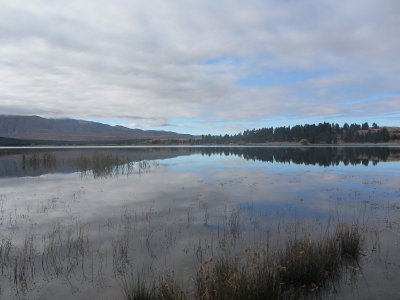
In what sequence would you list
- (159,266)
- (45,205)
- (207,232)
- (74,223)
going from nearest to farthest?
1. (159,266)
2. (207,232)
3. (74,223)
4. (45,205)

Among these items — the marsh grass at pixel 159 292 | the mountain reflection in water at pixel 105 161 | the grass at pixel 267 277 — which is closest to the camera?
the marsh grass at pixel 159 292

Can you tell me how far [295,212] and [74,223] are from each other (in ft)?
35.0

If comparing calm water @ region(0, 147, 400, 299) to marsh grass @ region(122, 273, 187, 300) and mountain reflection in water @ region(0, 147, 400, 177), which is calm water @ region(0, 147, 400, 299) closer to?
marsh grass @ region(122, 273, 187, 300)

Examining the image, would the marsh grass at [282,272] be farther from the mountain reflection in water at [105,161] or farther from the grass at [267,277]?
the mountain reflection in water at [105,161]

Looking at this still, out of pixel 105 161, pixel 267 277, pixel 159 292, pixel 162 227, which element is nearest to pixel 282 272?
pixel 267 277

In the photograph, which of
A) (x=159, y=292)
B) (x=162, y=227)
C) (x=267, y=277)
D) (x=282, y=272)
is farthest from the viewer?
(x=162, y=227)

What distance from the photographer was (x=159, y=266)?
436 inches

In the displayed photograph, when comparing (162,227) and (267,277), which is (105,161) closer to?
(162,227)

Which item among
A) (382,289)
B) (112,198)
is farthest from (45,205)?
(382,289)

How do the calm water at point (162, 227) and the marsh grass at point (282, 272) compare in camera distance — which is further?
the calm water at point (162, 227)

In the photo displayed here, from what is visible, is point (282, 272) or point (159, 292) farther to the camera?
point (282, 272)

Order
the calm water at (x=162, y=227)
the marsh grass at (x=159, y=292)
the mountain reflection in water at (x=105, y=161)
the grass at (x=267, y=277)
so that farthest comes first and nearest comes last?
the mountain reflection in water at (x=105, y=161) < the calm water at (x=162, y=227) < the grass at (x=267, y=277) < the marsh grass at (x=159, y=292)

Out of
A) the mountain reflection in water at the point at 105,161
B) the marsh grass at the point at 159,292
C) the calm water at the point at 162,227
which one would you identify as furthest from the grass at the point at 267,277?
the mountain reflection in water at the point at 105,161

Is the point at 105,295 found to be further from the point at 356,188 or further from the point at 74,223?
the point at 356,188
